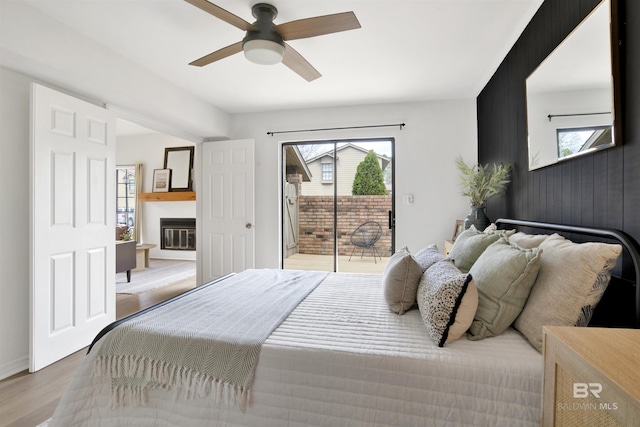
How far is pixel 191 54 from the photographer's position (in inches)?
107

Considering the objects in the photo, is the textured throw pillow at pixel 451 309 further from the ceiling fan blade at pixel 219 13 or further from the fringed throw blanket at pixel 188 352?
the ceiling fan blade at pixel 219 13

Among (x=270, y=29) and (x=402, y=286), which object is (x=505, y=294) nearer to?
(x=402, y=286)

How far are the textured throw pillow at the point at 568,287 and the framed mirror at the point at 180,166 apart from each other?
634 centimetres

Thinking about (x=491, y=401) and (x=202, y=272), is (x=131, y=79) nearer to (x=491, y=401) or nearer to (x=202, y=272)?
(x=202, y=272)

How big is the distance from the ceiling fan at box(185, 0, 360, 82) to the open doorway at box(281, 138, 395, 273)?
2.19 m

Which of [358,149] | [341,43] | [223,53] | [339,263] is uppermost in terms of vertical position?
[341,43]

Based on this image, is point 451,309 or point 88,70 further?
point 88,70

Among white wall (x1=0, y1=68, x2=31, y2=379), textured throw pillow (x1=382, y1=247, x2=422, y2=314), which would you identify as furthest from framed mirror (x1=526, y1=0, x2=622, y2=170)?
white wall (x1=0, y1=68, x2=31, y2=379)

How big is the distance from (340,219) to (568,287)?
11.1ft

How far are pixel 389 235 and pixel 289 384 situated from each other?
3.27m

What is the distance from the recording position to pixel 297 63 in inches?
93.4

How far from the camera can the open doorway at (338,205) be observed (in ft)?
14.1

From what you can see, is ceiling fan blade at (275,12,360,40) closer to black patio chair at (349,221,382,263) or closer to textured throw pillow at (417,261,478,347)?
textured throw pillow at (417,261,478,347)

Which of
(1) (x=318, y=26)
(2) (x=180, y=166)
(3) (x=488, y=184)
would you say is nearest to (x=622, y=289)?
(3) (x=488, y=184)
